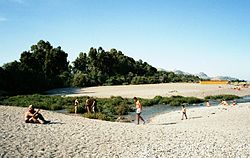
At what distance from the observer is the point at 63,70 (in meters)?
114

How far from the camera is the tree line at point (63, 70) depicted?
84.0m

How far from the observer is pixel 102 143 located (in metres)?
18.3

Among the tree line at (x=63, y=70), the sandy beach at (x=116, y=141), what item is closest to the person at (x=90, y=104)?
the sandy beach at (x=116, y=141)

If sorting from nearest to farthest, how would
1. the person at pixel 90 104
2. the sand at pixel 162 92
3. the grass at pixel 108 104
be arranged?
1. the person at pixel 90 104
2. the grass at pixel 108 104
3. the sand at pixel 162 92

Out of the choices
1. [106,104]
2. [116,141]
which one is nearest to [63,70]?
[106,104]

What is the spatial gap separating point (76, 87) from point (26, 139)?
80.5m

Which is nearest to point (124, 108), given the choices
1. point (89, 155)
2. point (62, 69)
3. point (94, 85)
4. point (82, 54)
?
point (89, 155)

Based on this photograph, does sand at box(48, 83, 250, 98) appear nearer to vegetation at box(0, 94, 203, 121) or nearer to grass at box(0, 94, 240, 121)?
grass at box(0, 94, 240, 121)

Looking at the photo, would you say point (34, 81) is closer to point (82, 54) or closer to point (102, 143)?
point (82, 54)

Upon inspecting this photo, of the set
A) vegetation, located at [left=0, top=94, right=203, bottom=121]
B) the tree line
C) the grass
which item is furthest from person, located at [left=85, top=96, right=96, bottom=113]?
the tree line

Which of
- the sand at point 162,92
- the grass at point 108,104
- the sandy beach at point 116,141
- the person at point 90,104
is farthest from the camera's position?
the sand at point 162,92

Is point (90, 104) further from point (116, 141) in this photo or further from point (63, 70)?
point (63, 70)

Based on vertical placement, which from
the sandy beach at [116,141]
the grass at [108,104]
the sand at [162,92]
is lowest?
the sandy beach at [116,141]

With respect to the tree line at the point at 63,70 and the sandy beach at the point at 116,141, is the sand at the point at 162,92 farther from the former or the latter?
the sandy beach at the point at 116,141
